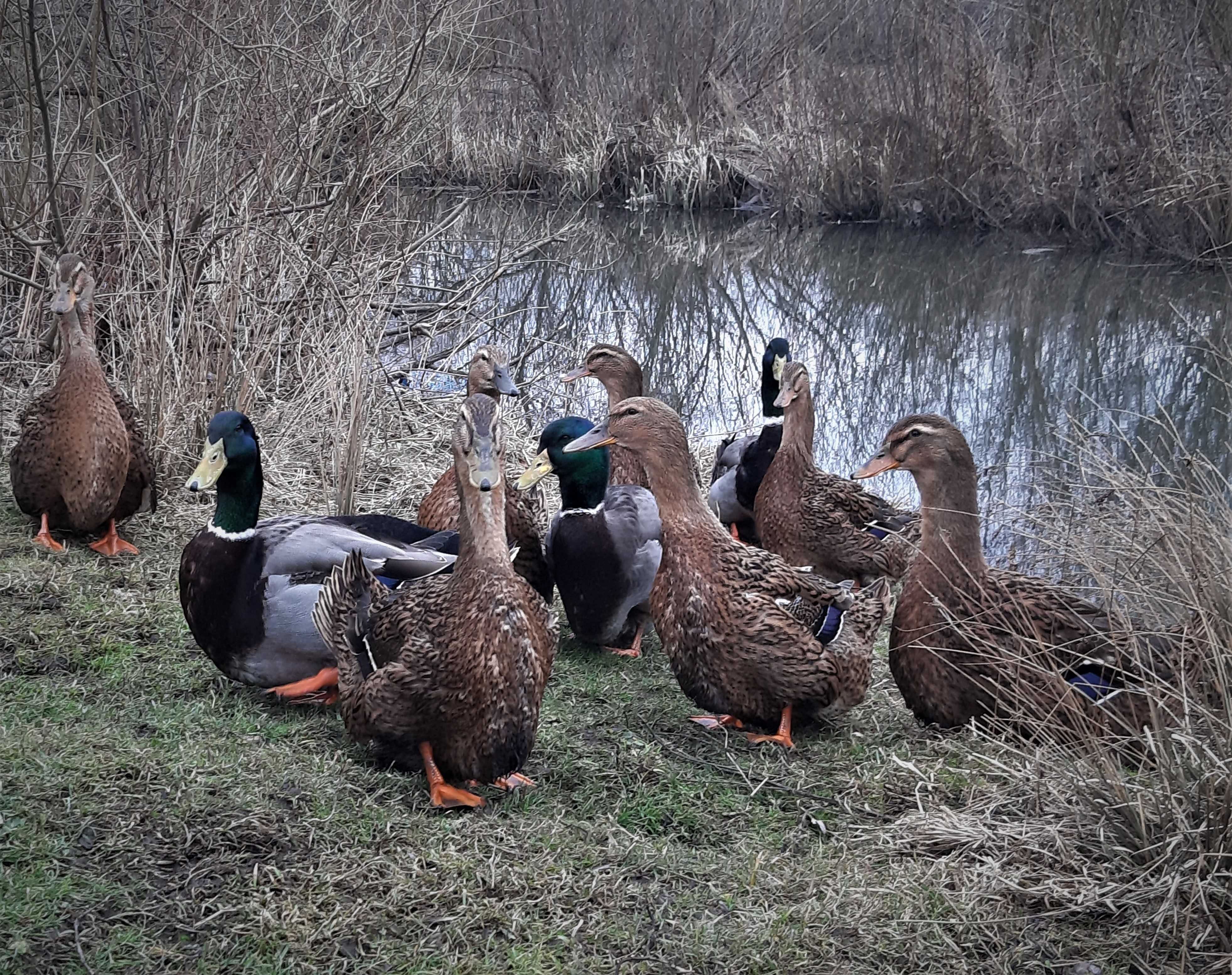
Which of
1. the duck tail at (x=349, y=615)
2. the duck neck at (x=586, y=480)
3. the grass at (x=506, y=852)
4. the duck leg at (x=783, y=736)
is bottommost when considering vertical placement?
the grass at (x=506, y=852)

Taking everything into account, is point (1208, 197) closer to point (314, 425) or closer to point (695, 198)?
point (695, 198)

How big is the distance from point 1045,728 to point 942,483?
3.08 ft

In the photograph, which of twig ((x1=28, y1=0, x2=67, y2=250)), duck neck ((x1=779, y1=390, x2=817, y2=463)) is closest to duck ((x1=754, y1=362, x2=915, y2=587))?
duck neck ((x1=779, y1=390, x2=817, y2=463))

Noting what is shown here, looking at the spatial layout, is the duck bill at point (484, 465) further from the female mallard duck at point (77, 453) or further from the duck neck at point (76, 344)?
the duck neck at point (76, 344)

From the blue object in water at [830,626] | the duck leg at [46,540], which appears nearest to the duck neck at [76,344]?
the duck leg at [46,540]

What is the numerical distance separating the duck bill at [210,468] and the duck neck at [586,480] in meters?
1.24

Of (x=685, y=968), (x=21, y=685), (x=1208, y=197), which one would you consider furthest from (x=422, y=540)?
(x=1208, y=197)

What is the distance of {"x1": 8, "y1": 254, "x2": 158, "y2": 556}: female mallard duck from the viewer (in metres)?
4.86

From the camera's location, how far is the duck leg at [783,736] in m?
3.86

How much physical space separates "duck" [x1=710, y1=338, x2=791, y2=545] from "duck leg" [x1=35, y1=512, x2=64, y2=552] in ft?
10.2

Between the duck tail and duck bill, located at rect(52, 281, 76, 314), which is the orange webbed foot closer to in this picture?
the duck tail

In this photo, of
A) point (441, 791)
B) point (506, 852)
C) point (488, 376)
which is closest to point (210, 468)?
point (441, 791)

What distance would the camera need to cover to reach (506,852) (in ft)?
9.88

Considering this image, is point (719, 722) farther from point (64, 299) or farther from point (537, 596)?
point (64, 299)
